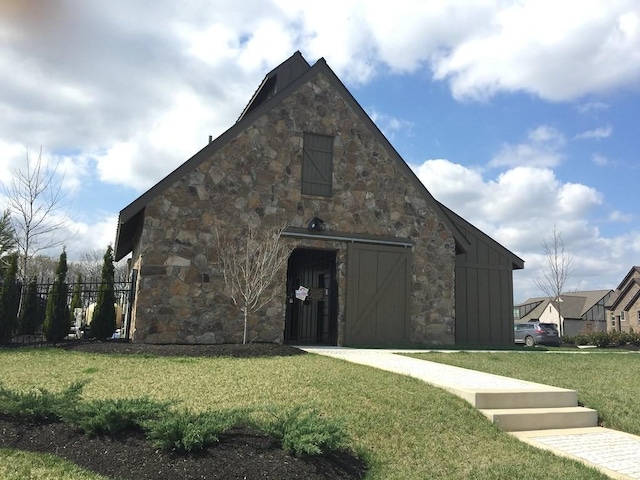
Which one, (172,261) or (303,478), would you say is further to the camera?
(172,261)

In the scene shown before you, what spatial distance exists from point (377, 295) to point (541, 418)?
8.25 metres

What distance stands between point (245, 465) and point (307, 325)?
47.1ft

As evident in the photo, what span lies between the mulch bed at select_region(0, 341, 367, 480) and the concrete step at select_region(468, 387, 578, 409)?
95.1 inches

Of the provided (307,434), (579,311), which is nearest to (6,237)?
(307,434)

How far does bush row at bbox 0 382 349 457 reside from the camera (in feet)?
14.4

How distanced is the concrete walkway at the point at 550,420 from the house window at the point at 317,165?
24.2 ft

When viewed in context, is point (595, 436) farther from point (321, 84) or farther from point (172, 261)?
point (321, 84)

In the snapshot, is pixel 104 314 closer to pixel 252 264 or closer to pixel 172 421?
pixel 252 264

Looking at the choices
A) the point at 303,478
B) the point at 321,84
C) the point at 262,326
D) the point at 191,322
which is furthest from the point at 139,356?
the point at 321,84

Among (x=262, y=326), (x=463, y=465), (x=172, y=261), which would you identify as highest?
(x=172, y=261)

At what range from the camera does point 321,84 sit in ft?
48.8

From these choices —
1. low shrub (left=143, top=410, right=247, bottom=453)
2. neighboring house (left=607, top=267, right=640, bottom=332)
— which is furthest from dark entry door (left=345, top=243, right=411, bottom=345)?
neighboring house (left=607, top=267, right=640, bottom=332)

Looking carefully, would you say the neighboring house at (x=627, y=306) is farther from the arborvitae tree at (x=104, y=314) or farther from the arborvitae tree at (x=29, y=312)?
the arborvitae tree at (x=29, y=312)

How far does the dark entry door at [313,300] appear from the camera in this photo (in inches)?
601
